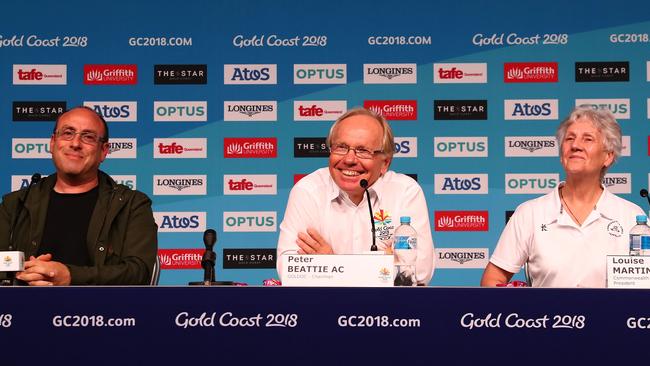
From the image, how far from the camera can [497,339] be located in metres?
2.24

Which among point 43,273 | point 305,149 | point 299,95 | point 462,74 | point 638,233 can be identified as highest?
point 462,74

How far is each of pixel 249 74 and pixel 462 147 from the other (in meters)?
1.56

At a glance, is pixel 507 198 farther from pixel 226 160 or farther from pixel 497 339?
pixel 497 339

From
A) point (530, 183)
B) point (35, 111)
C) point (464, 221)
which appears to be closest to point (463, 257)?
point (464, 221)

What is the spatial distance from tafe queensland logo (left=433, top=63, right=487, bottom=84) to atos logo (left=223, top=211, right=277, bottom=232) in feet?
4.88

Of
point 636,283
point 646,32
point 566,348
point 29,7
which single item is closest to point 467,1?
point 646,32

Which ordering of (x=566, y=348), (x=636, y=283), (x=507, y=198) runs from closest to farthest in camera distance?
(x=566, y=348), (x=636, y=283), (x=507, y=198)

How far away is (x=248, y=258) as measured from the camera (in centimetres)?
601

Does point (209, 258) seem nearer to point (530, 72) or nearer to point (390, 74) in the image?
point (390, 74)

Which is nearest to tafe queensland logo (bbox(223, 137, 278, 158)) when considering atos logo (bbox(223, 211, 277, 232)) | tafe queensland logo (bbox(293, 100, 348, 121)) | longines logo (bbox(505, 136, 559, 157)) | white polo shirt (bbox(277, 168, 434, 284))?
tafe queensland logo (bbox(293, 100, 348, 121))

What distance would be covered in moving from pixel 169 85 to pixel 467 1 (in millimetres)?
2161

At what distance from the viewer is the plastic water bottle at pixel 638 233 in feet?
9.70

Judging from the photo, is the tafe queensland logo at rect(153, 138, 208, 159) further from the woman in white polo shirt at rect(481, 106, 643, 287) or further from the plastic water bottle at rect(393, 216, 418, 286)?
the plastic water bottle at rect(393, 216, 418, 286)

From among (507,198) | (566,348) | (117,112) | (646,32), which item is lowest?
(566,348)
